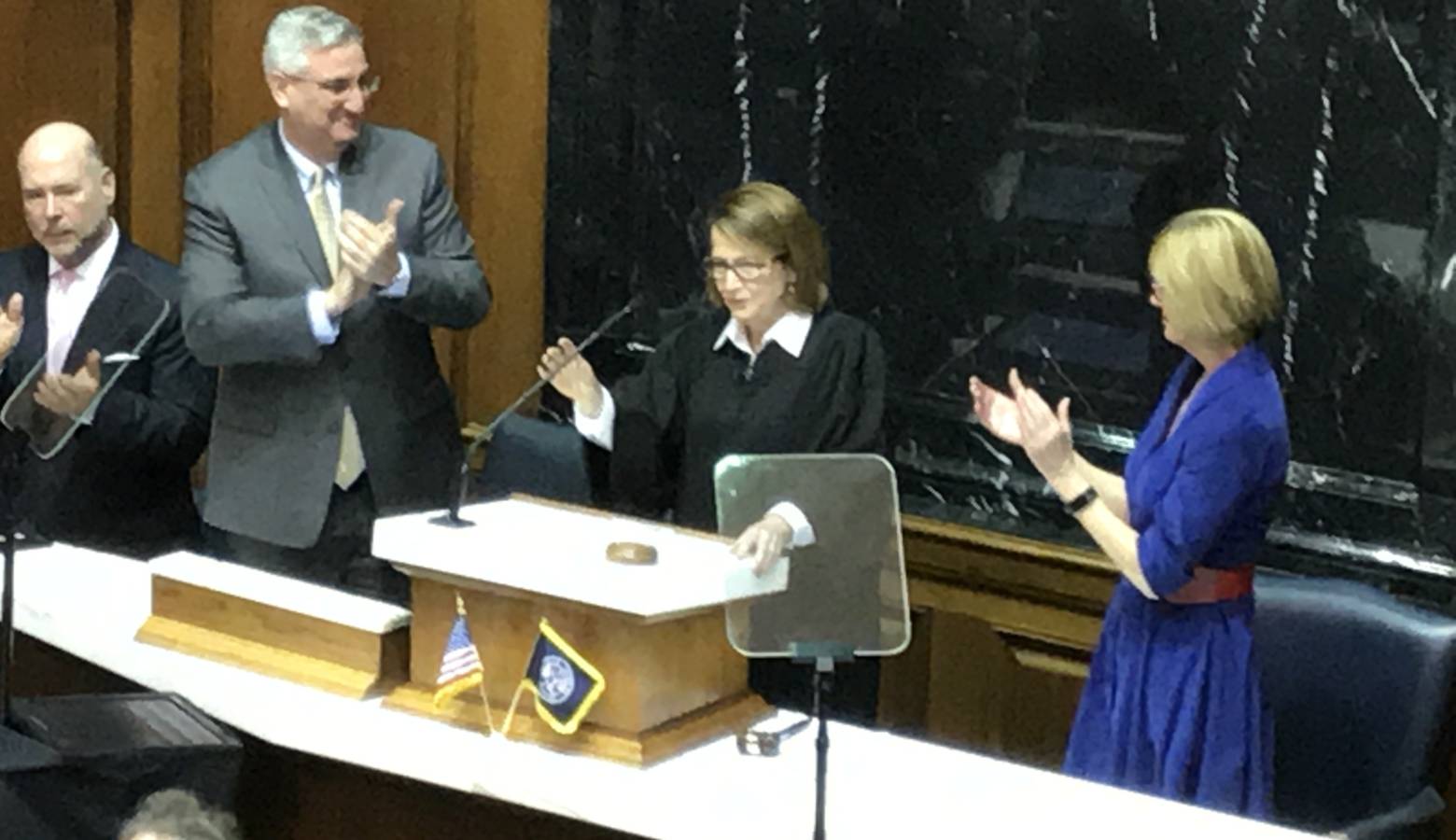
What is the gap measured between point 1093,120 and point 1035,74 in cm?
14

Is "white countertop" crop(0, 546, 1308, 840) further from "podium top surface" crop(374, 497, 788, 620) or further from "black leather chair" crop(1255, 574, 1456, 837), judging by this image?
"black leather chair" crop(1255, 574, 1456, 837)

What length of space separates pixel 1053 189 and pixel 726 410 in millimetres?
925

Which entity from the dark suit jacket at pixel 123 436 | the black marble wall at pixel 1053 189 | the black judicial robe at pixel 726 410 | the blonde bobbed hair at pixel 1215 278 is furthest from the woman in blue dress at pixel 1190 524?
the dark suit jacket at pixel 123 436

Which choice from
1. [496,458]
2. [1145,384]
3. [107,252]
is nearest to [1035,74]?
[1145,384]

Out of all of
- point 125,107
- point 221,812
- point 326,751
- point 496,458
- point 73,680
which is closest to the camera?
point 221,812

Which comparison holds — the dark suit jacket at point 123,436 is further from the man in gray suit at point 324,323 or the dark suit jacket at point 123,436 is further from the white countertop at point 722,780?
the white countertop at point 722,780

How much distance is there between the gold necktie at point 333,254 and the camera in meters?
3.38

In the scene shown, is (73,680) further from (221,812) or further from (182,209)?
(182,209)

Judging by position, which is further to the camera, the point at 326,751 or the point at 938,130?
the point at 938,130

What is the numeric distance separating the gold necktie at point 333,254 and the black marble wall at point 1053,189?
3.23 ft

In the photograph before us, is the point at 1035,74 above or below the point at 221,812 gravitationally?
above

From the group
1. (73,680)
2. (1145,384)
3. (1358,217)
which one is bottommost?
(73,680)

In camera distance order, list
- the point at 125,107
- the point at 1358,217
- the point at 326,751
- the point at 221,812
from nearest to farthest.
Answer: the point at 221,812 → the point at 326,751 → the point at 1358,217 → the point at 125,107

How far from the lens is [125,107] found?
187 inches
